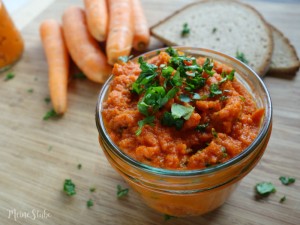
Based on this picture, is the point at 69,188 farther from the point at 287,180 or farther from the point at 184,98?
the point at 287,180

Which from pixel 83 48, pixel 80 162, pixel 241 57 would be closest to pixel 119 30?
pixel 83 48

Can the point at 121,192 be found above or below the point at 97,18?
below

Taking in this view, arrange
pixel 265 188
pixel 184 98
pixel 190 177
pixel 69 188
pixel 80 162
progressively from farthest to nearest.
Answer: pixel 80 162
pixel 69 188
pixel 265 188
pixel 184 98
pixel 190 177

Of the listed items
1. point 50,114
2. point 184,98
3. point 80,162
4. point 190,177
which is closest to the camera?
point 190,177

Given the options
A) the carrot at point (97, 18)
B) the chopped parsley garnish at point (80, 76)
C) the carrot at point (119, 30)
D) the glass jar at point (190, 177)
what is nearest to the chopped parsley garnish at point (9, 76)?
the chopped parsley garnish at point (80, 76)

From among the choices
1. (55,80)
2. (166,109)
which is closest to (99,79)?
(55,80)

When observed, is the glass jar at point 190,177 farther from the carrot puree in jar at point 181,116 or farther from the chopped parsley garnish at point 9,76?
the chopped parsley garnish at point 9,76
